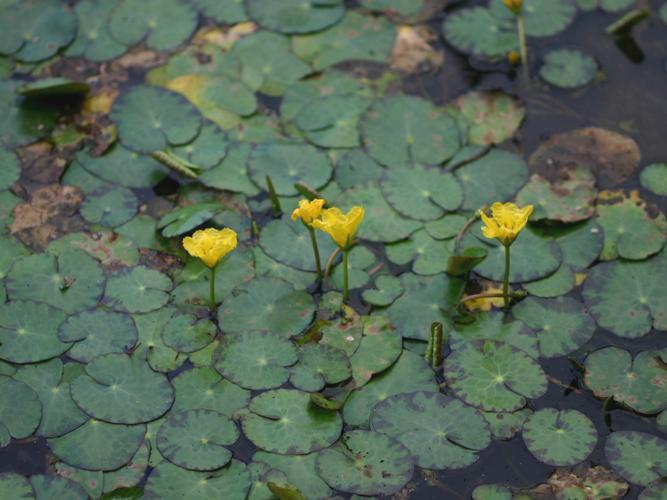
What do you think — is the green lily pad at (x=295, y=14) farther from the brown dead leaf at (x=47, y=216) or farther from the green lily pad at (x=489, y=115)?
the brown dead leaf at (x=47, y=216)

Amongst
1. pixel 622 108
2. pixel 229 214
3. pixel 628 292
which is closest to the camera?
pixel 628 292

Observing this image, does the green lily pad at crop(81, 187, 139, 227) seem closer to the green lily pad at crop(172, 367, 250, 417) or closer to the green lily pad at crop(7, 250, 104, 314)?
the green lily pad at crop(7, 250, 104, 314)

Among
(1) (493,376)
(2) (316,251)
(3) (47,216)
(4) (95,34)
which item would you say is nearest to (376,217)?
(2) (316,251)

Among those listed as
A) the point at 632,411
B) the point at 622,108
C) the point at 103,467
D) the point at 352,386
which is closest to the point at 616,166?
the point at 622,108

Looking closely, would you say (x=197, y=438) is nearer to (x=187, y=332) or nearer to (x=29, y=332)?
(x=187, y=332)

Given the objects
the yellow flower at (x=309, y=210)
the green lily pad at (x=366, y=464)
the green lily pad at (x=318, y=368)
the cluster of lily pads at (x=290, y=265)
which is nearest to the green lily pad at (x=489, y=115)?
the cluster of lily pads at (x=290, y=265)

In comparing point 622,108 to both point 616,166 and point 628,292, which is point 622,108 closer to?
point 616,166

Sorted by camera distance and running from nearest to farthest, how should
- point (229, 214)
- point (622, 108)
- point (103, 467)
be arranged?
point (103, 467) < point (229, 214) < point (622, 108)
